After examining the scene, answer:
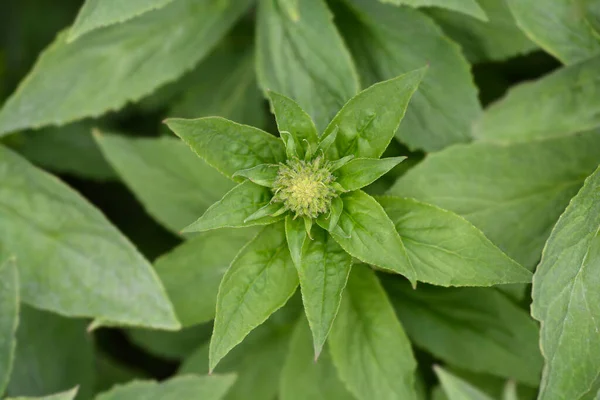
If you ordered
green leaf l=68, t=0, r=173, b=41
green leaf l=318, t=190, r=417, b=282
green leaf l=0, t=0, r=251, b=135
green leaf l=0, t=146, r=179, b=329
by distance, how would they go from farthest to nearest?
green leaf l=0, t=0, r=251, b=135 < green leaf l=0, t=146, r=179, b=329 < green leaf l=68, t=0, r=173, b=41 < green leaf l=318, t=190, r=417, b=282

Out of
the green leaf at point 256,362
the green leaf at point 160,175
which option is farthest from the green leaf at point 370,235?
the green leaf at point 256,362

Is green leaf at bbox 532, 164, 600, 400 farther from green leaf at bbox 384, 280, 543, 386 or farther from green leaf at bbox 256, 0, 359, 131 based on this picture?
green leaf at bbox 256, 0, 359, 131

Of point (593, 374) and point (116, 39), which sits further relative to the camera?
point (116, 39)

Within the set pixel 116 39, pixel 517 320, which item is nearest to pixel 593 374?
pixel 517 320

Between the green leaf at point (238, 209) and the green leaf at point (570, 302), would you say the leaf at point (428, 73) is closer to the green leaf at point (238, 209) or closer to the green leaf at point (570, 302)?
the green leaf at point (570, 302)

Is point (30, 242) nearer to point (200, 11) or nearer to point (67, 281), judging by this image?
point (67, 281)

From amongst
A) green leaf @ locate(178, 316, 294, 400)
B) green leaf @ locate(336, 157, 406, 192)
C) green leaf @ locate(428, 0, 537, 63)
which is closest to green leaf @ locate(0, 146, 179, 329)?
green leaf @ locate(178, 316, 294, 400)
